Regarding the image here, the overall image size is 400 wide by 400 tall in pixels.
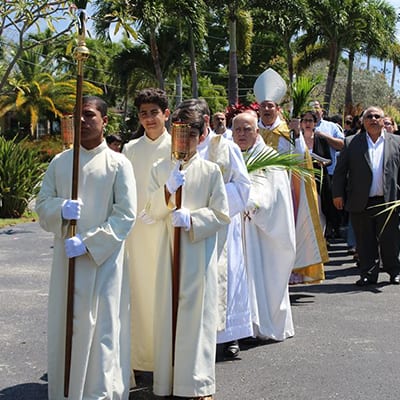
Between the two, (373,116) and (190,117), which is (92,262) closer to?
(190,117)

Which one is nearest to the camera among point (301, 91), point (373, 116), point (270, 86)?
point (270, 86)


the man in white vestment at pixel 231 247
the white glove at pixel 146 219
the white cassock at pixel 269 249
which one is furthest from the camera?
the white cassock at pixel 269 249

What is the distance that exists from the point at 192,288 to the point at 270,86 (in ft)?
9.53

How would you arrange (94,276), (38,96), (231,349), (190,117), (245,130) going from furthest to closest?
(38,96), (245,130), (231,349), (190,117), (94,276)

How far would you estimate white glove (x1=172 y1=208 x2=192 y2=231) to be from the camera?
4.51 m

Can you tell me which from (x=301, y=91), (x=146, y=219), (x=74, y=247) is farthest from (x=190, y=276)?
(x=301, y=91)

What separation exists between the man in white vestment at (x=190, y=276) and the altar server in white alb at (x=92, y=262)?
0.80 ft

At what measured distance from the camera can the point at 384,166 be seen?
8.83 m

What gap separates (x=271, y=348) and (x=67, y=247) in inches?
99.3

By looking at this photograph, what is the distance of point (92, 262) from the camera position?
14.2 feet

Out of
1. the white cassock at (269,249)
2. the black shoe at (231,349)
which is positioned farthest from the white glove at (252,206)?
the black shoe at (231,349)

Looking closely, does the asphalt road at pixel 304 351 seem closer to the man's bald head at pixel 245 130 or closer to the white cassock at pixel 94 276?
the white cassock at pixel 94 276

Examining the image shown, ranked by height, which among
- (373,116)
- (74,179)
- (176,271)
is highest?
(373,116)

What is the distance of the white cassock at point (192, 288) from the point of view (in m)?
4.57
